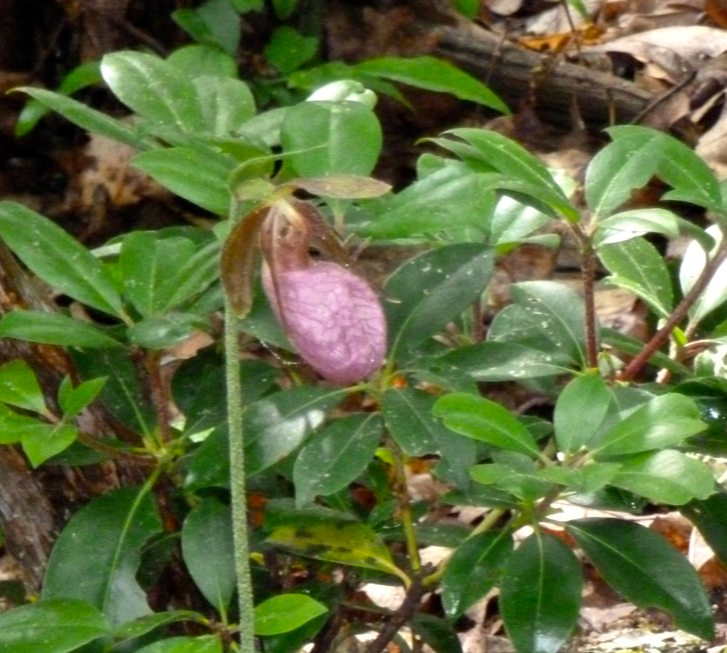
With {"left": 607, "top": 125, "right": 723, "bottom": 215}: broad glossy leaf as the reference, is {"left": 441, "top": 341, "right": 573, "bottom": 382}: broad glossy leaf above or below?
below

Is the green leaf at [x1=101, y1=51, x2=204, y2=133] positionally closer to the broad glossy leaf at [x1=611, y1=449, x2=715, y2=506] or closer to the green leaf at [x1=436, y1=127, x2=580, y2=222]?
the green leaf at [x1=436, y1=127, x2=580, y2=222]

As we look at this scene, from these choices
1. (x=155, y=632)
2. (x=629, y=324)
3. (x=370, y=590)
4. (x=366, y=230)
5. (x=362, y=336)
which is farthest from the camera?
(x=629, y=324)

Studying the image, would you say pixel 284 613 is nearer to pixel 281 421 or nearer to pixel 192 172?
pixel 281 421

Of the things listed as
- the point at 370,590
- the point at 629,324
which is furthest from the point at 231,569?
the point at 629,324

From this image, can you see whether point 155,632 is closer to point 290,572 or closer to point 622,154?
point 290,572

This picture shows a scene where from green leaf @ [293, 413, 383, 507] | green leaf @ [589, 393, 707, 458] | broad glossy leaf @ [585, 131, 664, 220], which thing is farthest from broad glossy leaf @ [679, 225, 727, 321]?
green leaf @ [293, 413, 383, 507]

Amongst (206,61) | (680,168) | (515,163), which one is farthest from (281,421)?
(206,61)

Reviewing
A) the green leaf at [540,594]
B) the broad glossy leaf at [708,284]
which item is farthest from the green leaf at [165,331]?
the broad glossy leaf at [708,284]
